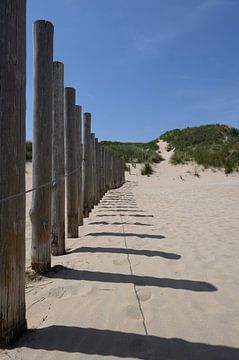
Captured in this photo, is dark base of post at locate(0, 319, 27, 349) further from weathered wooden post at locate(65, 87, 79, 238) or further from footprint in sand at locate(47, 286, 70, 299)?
weathered wooden post at locate(65, 87, 79, 238)

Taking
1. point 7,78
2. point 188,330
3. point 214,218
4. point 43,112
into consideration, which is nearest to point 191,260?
point 188,330

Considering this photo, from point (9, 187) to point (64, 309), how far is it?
1071 mm

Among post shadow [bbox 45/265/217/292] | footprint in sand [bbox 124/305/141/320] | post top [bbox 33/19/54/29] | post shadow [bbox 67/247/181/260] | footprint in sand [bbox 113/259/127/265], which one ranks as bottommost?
footprint in sand [bbox 124/305/141/320]

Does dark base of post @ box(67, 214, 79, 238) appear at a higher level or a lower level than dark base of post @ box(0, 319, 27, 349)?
higher

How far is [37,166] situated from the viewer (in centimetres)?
390

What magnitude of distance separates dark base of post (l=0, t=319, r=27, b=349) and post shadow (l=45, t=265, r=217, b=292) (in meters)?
1.14

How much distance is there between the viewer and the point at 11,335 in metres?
2.57

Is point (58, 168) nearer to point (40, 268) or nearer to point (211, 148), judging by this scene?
point (40, 268)

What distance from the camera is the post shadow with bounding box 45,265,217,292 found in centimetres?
354

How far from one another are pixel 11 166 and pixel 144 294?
1542 mm

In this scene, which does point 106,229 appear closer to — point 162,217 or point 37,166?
point 162,217

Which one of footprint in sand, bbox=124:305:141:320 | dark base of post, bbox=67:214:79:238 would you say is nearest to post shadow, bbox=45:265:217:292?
footprint in sand, bbox=124:305:141:320

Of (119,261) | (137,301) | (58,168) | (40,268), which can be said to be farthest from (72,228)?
(137,301)

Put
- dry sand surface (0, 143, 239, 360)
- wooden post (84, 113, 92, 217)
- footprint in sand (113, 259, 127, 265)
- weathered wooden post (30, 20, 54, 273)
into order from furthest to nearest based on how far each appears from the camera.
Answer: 1. wooden post (84, 113, 92, 217)
2. footprint in sand (113, 259, 127, 265)
3. weathered wooden post (30, 20, 54, 273)
4. dry sand surface (0, 143, 239, 360)
